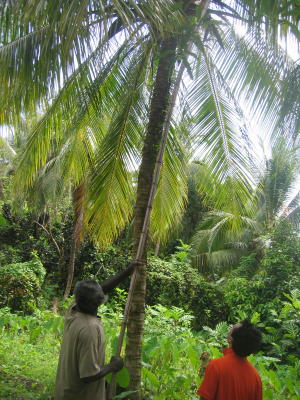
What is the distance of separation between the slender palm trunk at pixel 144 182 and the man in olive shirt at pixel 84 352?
1203mm

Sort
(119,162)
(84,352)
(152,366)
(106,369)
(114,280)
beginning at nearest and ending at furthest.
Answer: (84,352)
(106,369)
(114,280)
(152,366)
(119,162)

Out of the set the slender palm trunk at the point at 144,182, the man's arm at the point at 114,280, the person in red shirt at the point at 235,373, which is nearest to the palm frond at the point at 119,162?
the slender palm trunk at the point at 144,182

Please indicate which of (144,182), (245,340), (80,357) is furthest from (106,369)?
(144,182)

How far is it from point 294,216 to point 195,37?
951 centimetres

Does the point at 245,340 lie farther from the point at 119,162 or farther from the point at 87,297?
the point at 119,162

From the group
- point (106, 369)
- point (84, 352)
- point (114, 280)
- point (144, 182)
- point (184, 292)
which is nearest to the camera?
point (84, 352)

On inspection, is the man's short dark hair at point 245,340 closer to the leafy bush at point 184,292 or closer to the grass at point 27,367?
the grass at point 27,367

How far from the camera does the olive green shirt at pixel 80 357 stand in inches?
111

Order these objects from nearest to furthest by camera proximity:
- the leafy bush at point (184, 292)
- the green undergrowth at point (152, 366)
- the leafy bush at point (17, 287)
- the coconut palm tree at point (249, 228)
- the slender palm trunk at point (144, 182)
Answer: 1. the slender palm trunk at point (144, 182)
2. the green undergrowth at point (152, 366)
3. the leafy bush at point (17, 287)
4. the leafy bush at point (184, 292)
5. the coconut palm tree at point (249, 228)

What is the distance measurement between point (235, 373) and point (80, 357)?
937 millimetres

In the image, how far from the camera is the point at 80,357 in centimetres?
284

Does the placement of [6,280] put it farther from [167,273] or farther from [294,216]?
[294,216]

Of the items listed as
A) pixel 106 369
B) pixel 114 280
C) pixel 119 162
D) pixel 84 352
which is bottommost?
pixel 106 369

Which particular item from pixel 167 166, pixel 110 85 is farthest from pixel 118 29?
pixel 167 166
